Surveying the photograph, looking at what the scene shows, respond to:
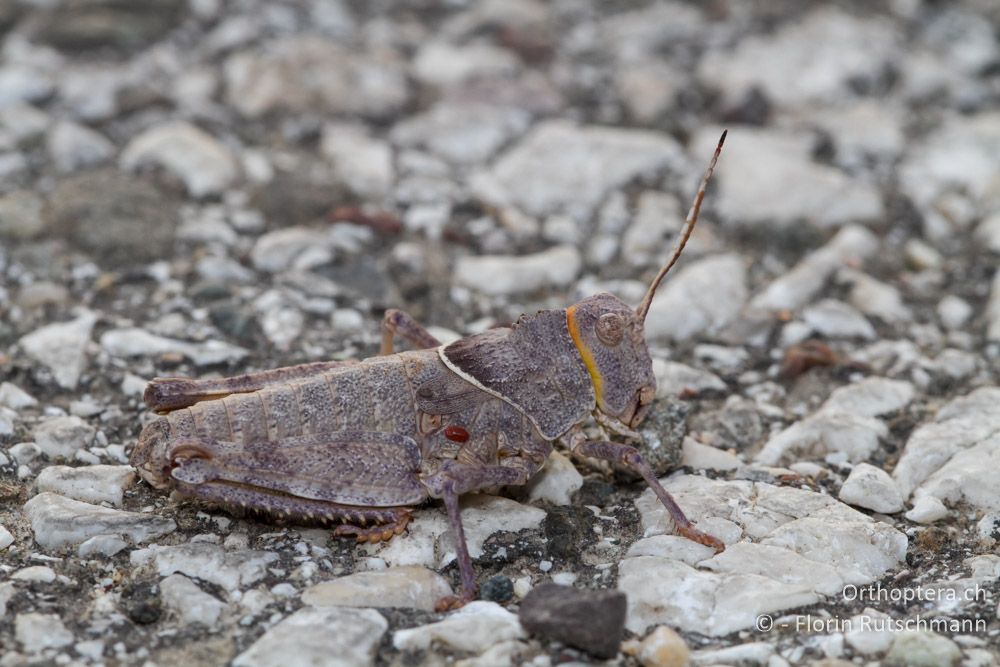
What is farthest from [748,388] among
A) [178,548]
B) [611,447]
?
[178,548]

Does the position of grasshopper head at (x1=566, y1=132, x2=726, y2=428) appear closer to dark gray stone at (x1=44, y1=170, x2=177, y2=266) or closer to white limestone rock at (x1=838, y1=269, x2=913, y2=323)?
white limestone rock at (x1=838, y1=269, x2=913, y2=323)

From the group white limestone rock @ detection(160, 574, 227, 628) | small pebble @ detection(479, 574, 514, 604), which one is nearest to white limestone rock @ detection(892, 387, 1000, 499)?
small pebble @ detection(479, 574, 514, 604)

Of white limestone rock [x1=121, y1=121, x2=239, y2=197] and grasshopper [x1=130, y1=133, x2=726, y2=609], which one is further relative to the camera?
white limestone rock [x1=121, y1=121, x2=239, y2=197]

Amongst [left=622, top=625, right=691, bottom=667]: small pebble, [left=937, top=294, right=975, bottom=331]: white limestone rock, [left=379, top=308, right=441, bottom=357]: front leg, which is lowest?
[left=622, top=625, right=691, bottom=667]: small pebble

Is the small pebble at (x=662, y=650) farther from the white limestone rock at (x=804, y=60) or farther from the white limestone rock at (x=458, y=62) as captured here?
the white limestone rock at (x=458, y=62)

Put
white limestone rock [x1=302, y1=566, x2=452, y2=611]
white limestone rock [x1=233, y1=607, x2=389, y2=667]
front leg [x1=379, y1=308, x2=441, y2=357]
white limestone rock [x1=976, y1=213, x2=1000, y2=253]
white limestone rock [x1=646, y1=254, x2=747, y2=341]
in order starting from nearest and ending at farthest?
white limestone rock [x1=233, y1=607, x2=389, y2=667] < white limestone rock [x1=302, y1=566, x2=452, y2=611] < front leg [x1=379, y1=308, x2=441, y2=357] < white limestone rock [x1=646, y1=254, x2=747, y2=341] < white limestone rock [x1=976, y1=213, x2=1000, y2=253]

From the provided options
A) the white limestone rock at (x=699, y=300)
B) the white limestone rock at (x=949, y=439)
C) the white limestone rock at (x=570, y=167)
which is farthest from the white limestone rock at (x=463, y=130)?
the white limestone rock at (x=949, y=439)
